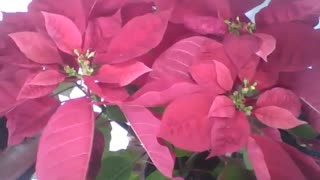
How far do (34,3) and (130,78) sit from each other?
0.39 ft

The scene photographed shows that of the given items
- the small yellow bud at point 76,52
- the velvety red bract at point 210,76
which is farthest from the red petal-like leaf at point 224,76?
the small yellow bud at point 76,52

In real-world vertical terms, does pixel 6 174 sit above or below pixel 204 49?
below

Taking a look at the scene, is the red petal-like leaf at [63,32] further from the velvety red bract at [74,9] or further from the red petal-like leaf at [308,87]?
the red petal-like leaf at [308,87]

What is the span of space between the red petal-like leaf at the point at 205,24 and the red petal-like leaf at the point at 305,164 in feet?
0.34

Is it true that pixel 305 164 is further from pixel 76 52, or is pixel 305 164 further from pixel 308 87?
pixel 76 52

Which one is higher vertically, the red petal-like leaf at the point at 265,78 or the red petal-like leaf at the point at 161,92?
the red petal-like leaf at the point at 161,92

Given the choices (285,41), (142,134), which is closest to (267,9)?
(285,41)

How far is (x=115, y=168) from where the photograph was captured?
0.44 m

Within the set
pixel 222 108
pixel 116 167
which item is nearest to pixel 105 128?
pixel 116 167

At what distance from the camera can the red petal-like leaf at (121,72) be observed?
39cm

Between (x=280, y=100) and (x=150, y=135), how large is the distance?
0.33 ft

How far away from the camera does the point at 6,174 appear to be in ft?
1.44

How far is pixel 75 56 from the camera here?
1.37 ft

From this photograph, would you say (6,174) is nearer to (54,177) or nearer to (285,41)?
(54,177)
